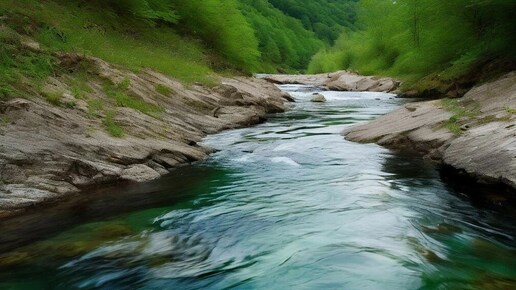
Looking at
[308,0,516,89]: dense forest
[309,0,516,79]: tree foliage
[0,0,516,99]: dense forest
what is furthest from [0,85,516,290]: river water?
[309,0,516,79]: tree foliage

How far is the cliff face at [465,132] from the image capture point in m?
8.12

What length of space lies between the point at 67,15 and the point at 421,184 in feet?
62.0

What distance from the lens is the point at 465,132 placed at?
1052 cm

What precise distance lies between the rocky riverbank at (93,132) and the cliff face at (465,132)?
577 centimetres

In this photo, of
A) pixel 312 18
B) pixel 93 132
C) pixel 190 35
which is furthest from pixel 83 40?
pixel 312 18

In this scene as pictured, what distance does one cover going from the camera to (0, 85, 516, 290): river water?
540cm

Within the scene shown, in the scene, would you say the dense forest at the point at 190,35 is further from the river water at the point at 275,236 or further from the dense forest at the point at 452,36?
the river water at the point at 275,236

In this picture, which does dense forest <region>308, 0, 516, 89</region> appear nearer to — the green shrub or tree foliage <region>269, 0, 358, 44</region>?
the green shrub

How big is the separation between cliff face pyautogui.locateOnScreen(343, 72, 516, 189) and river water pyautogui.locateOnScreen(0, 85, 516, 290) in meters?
0.67

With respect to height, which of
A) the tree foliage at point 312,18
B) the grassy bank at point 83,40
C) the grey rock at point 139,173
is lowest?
the grey rock at point 139,173

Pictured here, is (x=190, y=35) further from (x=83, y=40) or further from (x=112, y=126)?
(x=112, y=126)

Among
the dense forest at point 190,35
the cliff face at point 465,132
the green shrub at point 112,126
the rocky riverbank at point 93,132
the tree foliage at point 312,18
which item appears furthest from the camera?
the tree foliage at point 312,18

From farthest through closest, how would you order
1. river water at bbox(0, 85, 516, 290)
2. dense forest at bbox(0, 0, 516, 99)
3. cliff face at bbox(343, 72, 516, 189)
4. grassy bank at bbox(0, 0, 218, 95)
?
dense forest at bbox(0, 0, 516, 99)
grassy bank at bbox(0, 0, 218, 95)
cliff face at bbox(343, 72, 516, 189)
river water at bbox(0, 85, 516, 290)

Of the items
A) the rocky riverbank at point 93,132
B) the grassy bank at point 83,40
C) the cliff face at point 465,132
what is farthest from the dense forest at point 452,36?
the grassy bank at point 83,40
